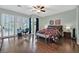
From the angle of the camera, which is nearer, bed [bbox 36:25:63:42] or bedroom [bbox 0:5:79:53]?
bedroom [bbox 0:5:79:53]

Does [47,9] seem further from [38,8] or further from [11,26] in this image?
[11,26]

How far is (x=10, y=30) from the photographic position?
284cm

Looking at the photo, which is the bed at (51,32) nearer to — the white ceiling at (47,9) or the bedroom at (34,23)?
the bedroom at (34,23)

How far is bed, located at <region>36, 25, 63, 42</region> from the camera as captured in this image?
2.88m

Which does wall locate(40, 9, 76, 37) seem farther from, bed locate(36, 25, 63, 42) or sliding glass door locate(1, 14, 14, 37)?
sliding glass door locate(1, 14, 14, 37)

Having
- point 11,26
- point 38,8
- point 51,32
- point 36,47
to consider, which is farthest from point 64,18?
point 11,26

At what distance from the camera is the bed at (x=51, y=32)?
288 cm

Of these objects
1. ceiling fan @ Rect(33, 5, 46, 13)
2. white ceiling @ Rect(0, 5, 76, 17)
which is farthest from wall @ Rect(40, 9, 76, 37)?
ceiling fan @ Rect(33, 5, 46, 13)

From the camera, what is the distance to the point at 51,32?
114 inches

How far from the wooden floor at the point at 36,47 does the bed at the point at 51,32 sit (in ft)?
0.58

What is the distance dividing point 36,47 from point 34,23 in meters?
0.63

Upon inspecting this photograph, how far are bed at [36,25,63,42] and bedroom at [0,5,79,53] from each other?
3 centimetres
